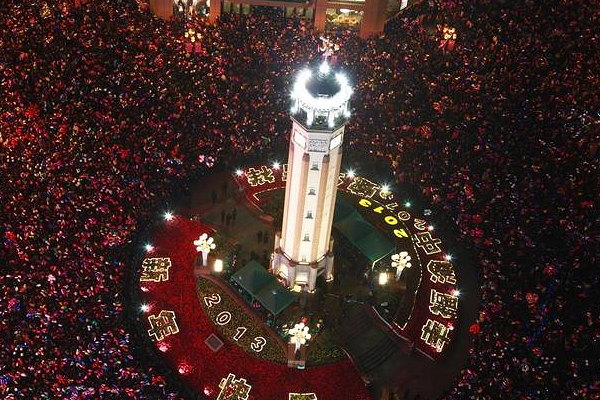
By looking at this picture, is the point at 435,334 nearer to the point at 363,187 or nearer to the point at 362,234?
the point at 362,234

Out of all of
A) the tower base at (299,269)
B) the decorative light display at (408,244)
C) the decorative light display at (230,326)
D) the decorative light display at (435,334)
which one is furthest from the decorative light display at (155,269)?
the decorative light display at (435,334)

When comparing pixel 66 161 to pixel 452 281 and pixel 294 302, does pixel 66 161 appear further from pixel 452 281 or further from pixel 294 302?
pixel 452 281

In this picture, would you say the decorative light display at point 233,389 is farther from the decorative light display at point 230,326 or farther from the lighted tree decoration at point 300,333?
the lighted tree decoration at point 300,333

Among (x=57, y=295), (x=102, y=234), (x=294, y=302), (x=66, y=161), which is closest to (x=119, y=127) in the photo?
(x=66, y=161)

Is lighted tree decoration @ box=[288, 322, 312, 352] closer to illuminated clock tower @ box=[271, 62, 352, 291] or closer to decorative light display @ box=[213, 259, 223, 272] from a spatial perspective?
illuminated clock tower @ box=[271, 62, 352, 291]

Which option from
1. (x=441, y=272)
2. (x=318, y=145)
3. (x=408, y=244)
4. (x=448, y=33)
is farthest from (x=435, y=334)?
(x=448, y=33)

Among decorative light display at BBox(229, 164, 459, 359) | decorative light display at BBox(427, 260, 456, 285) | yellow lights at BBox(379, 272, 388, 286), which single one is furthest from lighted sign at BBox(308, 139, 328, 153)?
decorative light display at BBox(427, 260, 456, 285)
